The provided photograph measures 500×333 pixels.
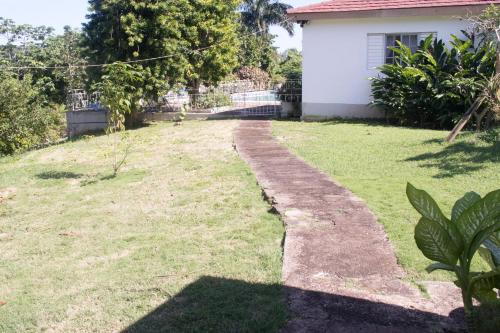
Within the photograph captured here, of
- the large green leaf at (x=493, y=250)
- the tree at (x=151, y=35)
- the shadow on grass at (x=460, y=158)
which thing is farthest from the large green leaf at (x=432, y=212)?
the tree at (x=151, y=35)

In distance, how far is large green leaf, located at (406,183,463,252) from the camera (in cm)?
227

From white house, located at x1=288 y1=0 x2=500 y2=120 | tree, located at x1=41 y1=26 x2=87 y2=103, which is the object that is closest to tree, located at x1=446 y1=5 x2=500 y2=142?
white house, located at x1=288 y1=0 x2=500 y2=120

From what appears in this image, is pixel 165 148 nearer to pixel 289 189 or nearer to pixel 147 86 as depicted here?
pixel 147 86

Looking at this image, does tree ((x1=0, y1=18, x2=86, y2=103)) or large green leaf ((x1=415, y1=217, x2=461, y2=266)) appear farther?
tree ((x1=0, y1=18, x2=86, y2=103))

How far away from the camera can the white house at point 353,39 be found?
1411 centimetres

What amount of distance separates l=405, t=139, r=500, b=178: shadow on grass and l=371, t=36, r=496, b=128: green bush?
3537mm

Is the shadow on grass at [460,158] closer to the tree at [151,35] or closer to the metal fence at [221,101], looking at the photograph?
Result: the metal fence at [221,101]

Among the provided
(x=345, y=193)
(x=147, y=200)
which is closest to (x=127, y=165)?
(x=147, y=200)

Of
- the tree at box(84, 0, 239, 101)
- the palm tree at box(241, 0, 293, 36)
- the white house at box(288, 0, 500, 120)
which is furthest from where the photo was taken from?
the palm tree at box(241, 0, 293, 36)

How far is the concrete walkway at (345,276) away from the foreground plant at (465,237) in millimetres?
701

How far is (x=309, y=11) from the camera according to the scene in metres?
14.9

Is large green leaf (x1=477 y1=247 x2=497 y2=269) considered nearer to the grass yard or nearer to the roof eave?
the grass yard

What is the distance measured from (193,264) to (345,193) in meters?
2.65

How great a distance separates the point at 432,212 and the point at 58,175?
8.94 m
